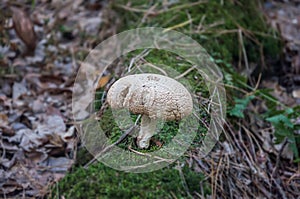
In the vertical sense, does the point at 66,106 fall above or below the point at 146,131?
below

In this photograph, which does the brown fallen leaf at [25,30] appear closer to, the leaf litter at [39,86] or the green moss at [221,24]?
the leaf litter at [39,86]

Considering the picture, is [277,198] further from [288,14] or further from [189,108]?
[288,14]

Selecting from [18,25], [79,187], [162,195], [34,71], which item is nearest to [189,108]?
[162,195]

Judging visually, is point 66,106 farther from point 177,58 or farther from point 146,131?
point 146,131

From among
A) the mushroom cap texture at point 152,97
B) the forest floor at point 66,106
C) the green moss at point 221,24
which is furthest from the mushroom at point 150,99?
the green moss at point 221,24

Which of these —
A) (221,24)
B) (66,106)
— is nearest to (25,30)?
(66,106)

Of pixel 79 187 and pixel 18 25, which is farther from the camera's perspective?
pixel 18 25
